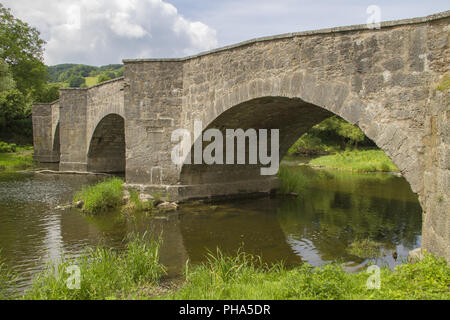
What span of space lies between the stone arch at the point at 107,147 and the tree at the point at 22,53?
19064mm

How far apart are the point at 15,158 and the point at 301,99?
873 inches

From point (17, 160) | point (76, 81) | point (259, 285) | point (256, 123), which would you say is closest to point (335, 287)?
point (259, 285)

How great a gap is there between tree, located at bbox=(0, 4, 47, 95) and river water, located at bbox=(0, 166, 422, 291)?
25363 millimetres

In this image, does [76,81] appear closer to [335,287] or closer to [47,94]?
[47,94]

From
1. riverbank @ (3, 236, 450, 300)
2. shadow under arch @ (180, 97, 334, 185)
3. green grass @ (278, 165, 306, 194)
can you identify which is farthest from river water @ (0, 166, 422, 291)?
riverbank @ (3, 236, 450, 300)

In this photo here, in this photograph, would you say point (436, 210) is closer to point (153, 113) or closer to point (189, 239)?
point (189, 239)

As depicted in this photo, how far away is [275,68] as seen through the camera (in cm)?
786

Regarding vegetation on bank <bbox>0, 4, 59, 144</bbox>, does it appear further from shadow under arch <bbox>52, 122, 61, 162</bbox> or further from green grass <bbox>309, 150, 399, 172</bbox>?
green grass <bbox>309, 150, 399, 172</bbox>

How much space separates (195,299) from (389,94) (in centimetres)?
410

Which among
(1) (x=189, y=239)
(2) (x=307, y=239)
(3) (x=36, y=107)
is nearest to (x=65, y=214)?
(1) (x=189, y=239)

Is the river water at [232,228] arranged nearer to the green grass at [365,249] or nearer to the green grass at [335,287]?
the green grass at [365,249]

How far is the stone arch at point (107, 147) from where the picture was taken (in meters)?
17.5

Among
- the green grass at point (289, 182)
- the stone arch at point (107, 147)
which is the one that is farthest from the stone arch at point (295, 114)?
the stone arch at point (107, 147)
